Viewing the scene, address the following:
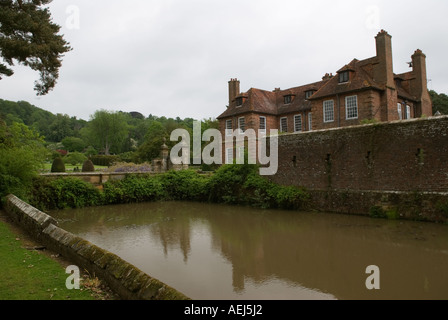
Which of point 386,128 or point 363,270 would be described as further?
point 386,128

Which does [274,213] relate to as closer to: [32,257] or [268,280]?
[268,280]

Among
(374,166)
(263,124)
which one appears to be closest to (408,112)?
(263,124)

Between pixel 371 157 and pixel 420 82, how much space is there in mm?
14833

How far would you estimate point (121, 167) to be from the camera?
23.7 m

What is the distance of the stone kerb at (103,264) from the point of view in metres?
3.56

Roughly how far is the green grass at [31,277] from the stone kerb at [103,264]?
288 mm

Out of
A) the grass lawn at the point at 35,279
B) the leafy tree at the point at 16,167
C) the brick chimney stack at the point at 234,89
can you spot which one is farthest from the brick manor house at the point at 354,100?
the grass lawn at the point at 35,279

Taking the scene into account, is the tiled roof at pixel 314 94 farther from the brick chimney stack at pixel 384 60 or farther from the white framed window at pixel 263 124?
the white framed window at pixel 263 124

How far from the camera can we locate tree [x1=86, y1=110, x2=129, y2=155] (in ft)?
245

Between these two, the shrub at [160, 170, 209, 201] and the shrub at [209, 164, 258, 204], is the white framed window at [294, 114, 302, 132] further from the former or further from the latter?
the shrub at [209, 164, 258, 204]

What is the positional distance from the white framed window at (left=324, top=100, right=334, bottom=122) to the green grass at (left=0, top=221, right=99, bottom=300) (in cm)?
2037

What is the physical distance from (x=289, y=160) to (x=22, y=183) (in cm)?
1186

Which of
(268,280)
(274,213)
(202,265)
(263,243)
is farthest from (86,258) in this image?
(274,213)

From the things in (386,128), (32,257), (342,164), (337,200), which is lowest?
(32,257)
